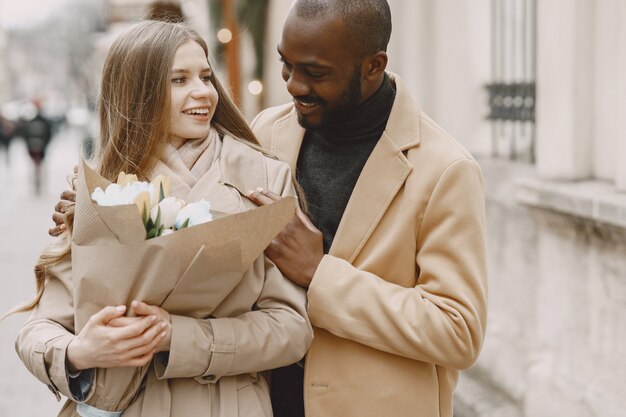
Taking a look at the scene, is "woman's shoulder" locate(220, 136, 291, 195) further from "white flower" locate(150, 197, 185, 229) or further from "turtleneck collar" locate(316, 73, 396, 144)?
"white flower" locate(150, 197, 185, 229)

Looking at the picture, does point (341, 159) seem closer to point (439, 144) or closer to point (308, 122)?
point (308, 122)

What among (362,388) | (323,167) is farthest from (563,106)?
(362,388)

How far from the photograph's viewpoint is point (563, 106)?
14.1 ft

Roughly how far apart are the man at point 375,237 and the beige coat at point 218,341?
0.11 m

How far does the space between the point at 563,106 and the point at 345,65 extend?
88.5 inches

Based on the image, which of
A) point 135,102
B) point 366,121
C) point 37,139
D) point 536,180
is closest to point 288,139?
Result: point 366,121

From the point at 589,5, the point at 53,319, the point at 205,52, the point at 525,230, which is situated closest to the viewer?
the point at 53,319

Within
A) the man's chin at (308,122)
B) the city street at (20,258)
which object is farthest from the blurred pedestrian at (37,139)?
the man's chin at (308,122)

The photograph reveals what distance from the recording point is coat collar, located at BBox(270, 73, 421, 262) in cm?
A: 245

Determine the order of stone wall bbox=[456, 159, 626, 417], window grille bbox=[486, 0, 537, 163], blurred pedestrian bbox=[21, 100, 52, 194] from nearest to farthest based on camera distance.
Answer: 1. stone wall bbox=[456, 159, 626, 417]
2. window grille bbox=[486, 0, 537, 163]
3. blurred pedestrian bbox=[21, 100, 52, 194]

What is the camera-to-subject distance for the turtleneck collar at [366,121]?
8.35ft

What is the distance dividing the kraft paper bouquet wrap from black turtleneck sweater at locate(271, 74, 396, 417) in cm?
46

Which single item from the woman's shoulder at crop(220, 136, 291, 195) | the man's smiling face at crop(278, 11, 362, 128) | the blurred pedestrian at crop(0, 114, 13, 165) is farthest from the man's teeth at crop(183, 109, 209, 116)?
the blurred pedestrian at crop(0, 114, 13, 165)

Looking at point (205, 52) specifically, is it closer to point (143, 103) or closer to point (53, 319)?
point (143, 103)
